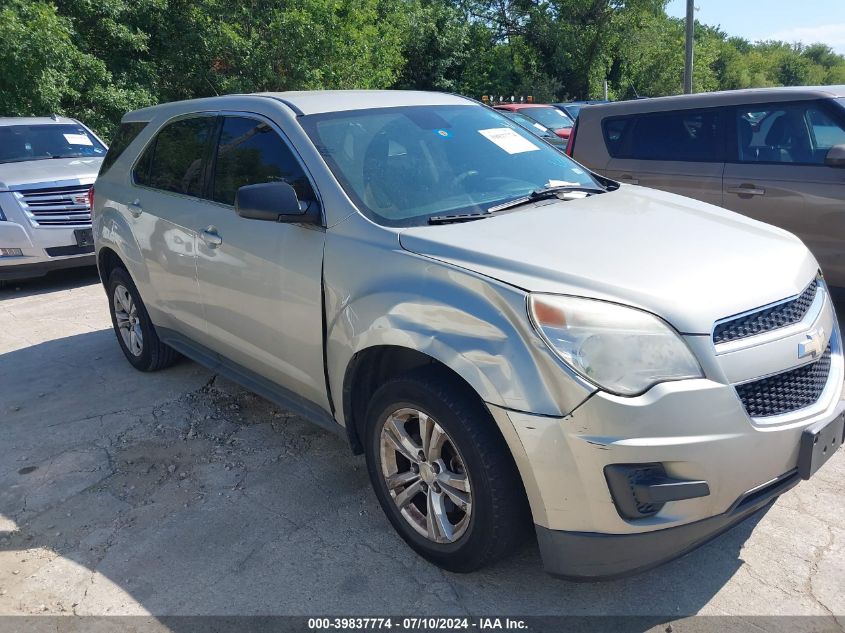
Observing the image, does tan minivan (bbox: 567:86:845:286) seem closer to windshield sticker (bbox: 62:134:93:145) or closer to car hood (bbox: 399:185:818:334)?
car hood (bbox: 399:185:818:334)

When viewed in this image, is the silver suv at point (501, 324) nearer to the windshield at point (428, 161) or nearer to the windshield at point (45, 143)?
the windshield at point (428, 161)

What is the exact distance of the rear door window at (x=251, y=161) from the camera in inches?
135

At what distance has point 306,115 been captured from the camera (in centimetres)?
352

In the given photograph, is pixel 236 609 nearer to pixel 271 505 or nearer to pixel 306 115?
pixel 271 505

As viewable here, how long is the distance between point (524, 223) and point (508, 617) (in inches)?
58.7

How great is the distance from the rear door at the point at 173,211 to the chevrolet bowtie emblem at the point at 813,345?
9.67 ft

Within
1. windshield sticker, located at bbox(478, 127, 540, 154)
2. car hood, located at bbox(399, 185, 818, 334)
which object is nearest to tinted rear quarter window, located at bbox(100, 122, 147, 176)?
windshield sticker, located at bbox(478, 127, 540, 154)

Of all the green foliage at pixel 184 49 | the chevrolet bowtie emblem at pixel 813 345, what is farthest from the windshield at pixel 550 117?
the chevrolet bowtie emblem at pixel 813 345

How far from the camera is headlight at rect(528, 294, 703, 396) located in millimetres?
2271

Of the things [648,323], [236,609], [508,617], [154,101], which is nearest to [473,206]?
[648,323]

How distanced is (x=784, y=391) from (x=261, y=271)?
2245 millimetres

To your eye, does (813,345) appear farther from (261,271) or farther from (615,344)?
(261,271)

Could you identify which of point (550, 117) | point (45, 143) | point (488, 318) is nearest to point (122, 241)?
point (488, 318)

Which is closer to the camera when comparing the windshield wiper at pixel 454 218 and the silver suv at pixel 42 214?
the windshield wiper at pixel 454 218
